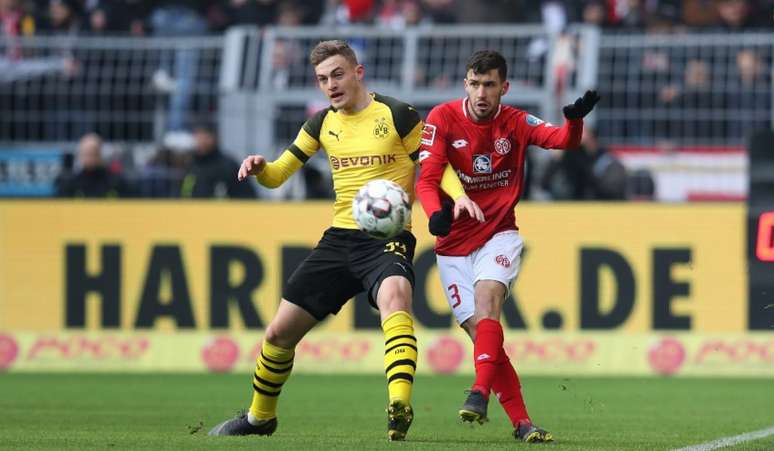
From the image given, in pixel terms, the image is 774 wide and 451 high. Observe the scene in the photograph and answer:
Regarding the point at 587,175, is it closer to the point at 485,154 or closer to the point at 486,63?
the point at 485,154

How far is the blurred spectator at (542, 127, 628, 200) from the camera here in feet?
50.7

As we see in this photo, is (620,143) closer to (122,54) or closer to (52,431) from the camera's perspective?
(122,54)

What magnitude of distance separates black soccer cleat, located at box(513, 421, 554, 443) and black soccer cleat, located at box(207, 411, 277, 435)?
4.36 feet

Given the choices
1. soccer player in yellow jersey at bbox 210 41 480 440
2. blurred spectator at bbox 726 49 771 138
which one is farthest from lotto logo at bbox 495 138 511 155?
blurred spectator at bbox 726 49 771 138

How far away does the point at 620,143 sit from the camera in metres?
16.1

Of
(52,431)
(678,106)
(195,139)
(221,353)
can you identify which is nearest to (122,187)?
(195,139)

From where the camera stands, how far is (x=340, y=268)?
327 inches

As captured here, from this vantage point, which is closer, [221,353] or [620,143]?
[221,353]

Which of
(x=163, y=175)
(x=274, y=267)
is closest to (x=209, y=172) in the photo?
(x=163, y=175)

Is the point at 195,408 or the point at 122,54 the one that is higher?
the point at 122,54

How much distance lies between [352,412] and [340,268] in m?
2.65

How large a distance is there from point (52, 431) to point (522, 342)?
665 centimetres

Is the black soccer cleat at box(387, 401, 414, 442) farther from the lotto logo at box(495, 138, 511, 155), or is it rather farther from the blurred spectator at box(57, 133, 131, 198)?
the blurred spectator at box(57, 133, 131, 198)

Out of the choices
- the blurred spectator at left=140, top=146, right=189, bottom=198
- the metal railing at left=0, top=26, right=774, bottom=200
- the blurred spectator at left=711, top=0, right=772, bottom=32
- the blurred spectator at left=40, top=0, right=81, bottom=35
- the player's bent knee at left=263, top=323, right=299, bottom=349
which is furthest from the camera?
the blurred spectator at left=40, top=0, right=81, bottom=35
